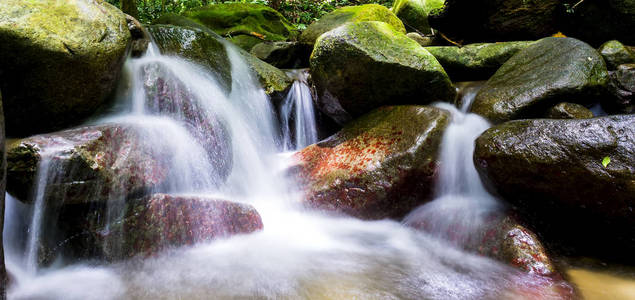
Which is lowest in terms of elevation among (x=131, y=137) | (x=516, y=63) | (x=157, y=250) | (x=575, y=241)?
(x=157, y=250)

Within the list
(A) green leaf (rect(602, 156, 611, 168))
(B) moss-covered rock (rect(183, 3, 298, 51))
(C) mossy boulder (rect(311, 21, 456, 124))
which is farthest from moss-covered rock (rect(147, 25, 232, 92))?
(A) green leaf (rect(602, 156, 611, 168))

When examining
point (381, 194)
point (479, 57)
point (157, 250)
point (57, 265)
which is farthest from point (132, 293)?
point (479, 57)

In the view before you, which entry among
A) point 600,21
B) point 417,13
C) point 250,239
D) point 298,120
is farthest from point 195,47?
point 417,13

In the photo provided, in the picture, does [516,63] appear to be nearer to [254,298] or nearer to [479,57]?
[479,57]

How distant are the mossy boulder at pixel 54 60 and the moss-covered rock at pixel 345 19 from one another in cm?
483

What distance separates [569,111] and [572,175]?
Result: 1.61m

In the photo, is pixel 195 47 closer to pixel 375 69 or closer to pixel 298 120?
pixel 298 120

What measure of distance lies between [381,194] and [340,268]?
1361mm

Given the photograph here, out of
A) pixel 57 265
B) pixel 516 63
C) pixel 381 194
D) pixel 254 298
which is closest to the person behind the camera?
pixel 254 298

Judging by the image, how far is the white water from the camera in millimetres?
5926

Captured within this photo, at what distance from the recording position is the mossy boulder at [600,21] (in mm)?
5576

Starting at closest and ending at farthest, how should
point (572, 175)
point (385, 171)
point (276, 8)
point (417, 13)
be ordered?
point (572, 175), point (385, 171), point (417, 13), point (276, 8)

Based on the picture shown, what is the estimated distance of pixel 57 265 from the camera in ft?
9.28

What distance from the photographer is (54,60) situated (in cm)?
A: 330
